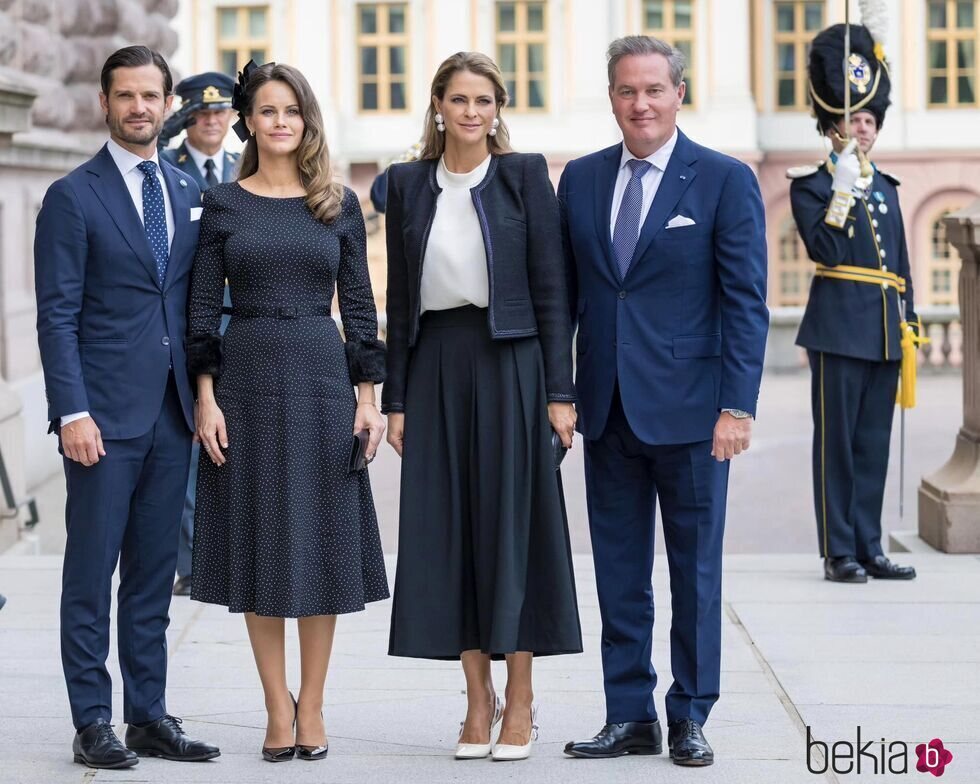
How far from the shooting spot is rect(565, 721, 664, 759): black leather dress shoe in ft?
16.5

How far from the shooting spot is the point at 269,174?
16.3 ft

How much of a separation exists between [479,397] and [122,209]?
106cm

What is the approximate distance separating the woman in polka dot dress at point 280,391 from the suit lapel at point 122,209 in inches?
5.7

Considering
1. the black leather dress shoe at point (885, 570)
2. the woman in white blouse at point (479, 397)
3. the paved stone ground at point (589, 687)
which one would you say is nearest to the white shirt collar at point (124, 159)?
the woman in white blouse at point (479, 397)

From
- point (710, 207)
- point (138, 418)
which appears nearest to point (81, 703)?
point (138, 418)

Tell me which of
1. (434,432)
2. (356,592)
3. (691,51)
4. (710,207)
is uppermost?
(691,51)

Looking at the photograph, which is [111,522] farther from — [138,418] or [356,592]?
[356,592]

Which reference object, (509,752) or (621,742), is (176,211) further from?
(621,742)

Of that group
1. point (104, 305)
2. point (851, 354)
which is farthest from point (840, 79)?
point (104, 305)

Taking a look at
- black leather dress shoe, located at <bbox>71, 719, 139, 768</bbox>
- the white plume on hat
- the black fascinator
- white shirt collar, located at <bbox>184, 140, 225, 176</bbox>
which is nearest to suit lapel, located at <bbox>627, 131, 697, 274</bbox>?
the black fascinator

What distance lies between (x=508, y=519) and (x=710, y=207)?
970 mm

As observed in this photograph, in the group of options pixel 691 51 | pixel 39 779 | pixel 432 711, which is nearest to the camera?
pixel 39 779

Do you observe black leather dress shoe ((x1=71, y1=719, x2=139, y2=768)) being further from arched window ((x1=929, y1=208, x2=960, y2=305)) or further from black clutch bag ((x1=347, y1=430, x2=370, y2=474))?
arched window ((x1=929, y1=208, x2=960, y2=305))

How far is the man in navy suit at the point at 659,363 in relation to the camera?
491cm
